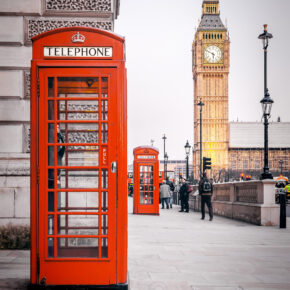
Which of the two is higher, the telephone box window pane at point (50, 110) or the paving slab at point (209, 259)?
the telephone box window pane at point (50, 110)

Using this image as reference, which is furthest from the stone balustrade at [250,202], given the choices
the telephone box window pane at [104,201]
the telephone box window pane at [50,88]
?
the telephone box window pane at [50,88]

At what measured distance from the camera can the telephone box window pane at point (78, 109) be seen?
452 centimetres

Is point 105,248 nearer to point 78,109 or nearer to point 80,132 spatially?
point 80,132

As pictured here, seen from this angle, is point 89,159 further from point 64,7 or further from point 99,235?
point 64,7

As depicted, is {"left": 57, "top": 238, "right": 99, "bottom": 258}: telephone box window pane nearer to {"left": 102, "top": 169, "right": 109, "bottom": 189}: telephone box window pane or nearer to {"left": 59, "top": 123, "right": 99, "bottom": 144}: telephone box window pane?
{"left": 102, "top": 169, "right": 109, "bottom": 189}: telephone box window pane

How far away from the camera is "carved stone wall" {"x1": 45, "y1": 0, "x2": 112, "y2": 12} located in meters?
7.29

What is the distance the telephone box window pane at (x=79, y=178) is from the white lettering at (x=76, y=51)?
117cm

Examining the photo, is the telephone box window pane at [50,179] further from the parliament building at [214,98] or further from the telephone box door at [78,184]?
the parliament building at [214,98]

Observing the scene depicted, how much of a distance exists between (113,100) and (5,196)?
3.38m

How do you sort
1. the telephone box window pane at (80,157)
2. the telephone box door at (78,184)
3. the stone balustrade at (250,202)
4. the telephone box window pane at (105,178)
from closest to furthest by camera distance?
the telephone box door at (78,184)
the telephone box window pane at (105,178)
the telephone box window pane at (80,157)
the stone balustrade at (250,202)

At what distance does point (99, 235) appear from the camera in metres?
4.35

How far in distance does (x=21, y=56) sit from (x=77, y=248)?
3905 mm

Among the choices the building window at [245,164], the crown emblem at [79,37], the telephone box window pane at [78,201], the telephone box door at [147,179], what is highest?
the crown emblem at [79,37]

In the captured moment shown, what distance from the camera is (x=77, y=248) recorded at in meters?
4.58
